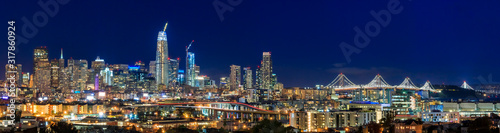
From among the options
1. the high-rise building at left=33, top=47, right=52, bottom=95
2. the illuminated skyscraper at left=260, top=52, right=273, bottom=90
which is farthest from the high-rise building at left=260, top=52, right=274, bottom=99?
the high-rise building at left=33, top=47, right=52, bottom=95

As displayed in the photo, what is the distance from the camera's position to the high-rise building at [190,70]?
138 m

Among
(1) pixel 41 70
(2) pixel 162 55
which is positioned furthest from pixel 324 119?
(2) pixel 162 55

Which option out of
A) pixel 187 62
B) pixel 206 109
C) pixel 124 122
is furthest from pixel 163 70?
pixel 124 122

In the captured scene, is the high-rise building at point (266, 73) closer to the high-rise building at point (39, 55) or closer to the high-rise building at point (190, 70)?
the high-rise building at point (190, 70)

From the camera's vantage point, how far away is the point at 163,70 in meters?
127

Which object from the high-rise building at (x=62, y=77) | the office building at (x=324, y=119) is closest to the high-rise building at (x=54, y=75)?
the high-rise building at (x=62, y=77)

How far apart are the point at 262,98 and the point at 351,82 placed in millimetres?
18647

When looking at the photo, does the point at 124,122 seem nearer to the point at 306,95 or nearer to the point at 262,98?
the point at 262,98

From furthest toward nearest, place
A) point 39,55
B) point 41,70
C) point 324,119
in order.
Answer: point 41,70
point 39,55
point 324,119

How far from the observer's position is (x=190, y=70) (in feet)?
465

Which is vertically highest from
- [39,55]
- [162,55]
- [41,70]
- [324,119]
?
[162,55]

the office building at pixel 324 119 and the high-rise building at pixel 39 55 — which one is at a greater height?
the high-rise building at pixel 39 55

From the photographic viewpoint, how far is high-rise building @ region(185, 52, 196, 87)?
138m

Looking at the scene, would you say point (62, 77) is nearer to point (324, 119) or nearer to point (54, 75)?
point (54, 75)
